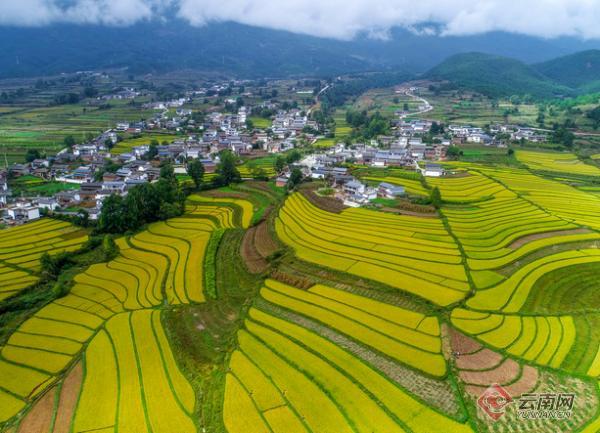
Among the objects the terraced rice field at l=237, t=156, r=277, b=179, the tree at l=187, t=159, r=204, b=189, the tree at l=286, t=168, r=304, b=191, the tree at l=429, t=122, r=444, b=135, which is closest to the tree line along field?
the tree at l=286, t=168, r=304, b=191

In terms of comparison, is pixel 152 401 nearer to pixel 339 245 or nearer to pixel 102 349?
pixel 102 349

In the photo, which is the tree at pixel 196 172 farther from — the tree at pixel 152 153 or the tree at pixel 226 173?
the tree at pixel 152 153

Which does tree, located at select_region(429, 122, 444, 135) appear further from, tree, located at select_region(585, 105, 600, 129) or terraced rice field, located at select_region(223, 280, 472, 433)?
terraced rice field, located at select_region(223, 280, 472, 433)

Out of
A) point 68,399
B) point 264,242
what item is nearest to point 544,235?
point 264,242

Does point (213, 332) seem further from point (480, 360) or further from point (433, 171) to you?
point (433, 171)

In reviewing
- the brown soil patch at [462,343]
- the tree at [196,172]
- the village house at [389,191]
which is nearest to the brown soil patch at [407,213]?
the village house at [389,191]

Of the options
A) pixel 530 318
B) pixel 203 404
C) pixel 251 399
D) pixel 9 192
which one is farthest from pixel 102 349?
pixel 9 192

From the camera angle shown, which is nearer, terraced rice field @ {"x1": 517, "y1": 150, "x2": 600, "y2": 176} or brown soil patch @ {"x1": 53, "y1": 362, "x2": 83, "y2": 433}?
brown soil patch @ {"x1": 53, "y1": 362, "x2": 83, "y2": 433}
